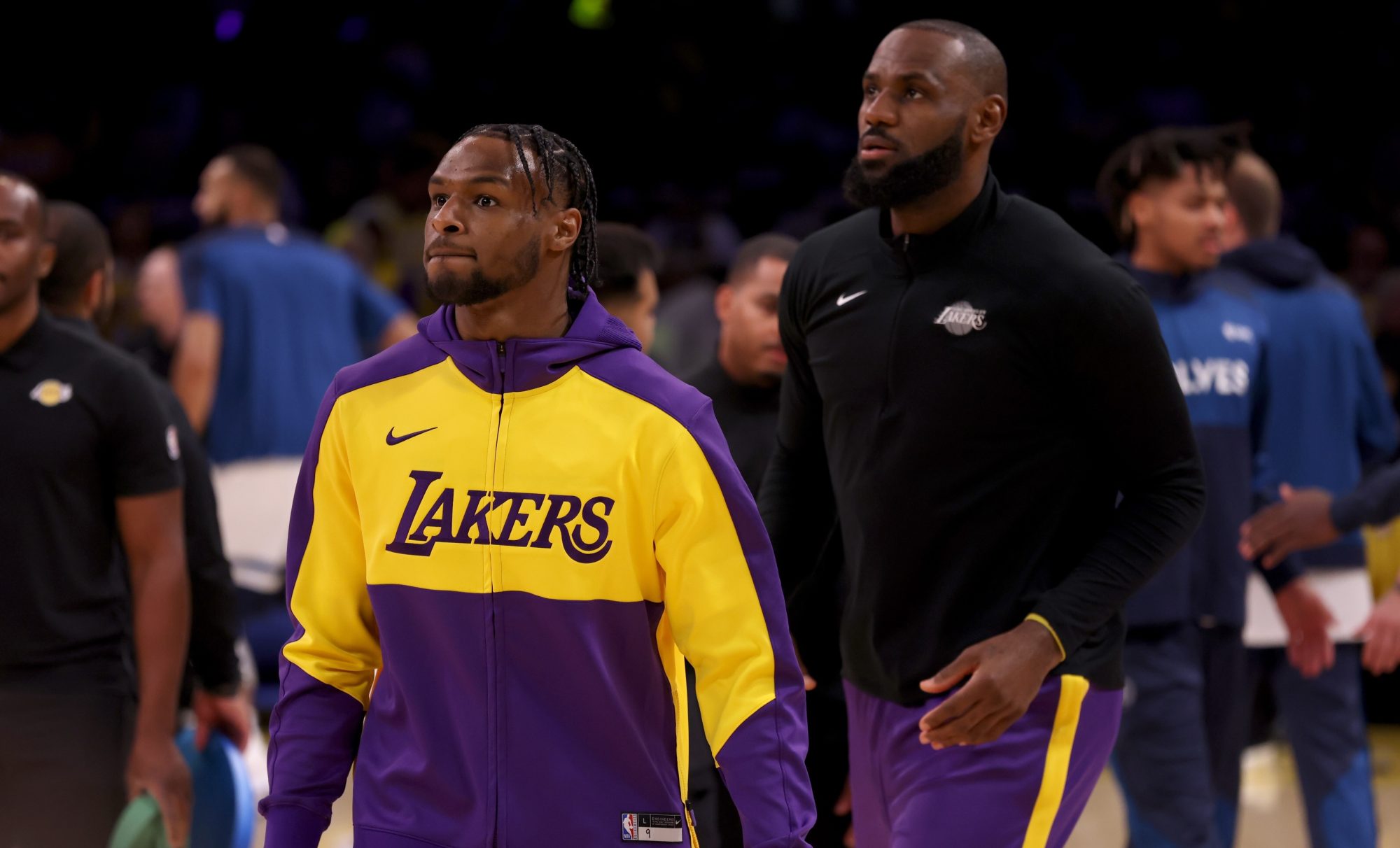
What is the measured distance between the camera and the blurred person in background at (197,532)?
4.09 meters

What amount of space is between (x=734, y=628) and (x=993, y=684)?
0.60 meters

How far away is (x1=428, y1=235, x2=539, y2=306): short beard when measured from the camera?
240cm

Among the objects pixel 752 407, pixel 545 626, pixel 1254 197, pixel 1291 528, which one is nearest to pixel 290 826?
pixel 545 626

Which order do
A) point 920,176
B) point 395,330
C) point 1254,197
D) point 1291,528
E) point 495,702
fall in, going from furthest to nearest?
1. point 395,330
2. point 1254,197
3. point 1291,528
4. point 920,176
5. point 495,702

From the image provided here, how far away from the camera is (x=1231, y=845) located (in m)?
5.14

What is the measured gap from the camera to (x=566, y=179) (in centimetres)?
254

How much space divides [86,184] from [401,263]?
7.70 ft

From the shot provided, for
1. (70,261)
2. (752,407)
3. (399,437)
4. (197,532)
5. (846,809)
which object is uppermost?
(70,261)

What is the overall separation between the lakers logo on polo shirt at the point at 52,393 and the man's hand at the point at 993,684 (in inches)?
73.9

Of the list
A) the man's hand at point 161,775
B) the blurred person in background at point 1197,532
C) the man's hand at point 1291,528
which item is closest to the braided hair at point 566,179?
the man's hand at point 161,775

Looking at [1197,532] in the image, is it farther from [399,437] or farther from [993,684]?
[399,437]

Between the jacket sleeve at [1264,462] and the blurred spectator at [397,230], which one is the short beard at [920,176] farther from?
the blurred spectator at [397,230]

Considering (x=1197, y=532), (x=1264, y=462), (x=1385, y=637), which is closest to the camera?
(x=1385, y=637)

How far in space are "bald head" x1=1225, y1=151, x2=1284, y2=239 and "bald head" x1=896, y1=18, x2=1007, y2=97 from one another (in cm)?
269
